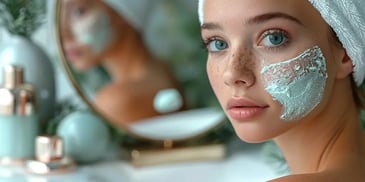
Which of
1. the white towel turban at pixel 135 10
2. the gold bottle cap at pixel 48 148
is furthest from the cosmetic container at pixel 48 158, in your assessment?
the white towel turban at pixel 135 10

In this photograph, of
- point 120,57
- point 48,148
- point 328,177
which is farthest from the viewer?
point 120,57

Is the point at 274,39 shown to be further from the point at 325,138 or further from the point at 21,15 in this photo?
the point at 21,15

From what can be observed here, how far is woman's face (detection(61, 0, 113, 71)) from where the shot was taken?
95cm

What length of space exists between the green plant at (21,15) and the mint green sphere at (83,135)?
5.1 inches

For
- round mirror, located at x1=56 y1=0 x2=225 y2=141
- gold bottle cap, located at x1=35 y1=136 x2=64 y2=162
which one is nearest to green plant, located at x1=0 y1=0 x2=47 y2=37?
round mirror, located at x1=56 y1=0 x2=225 y2=141

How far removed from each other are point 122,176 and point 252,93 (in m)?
0.42

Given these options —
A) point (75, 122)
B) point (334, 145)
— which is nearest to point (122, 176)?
point (75, 122)

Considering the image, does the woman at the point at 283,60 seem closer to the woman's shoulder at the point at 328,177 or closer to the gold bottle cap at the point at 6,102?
the woman's shoulder at the point at 328,177

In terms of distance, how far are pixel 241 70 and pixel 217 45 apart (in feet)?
0.14

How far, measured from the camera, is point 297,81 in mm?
560

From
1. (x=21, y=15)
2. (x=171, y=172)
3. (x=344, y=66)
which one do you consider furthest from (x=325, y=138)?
(x=21, y=15)

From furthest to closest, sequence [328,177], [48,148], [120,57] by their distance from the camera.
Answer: [120,57]
[48,148]
[328,177]

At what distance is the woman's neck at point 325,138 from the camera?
1.98 feet

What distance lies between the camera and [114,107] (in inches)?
38.9
